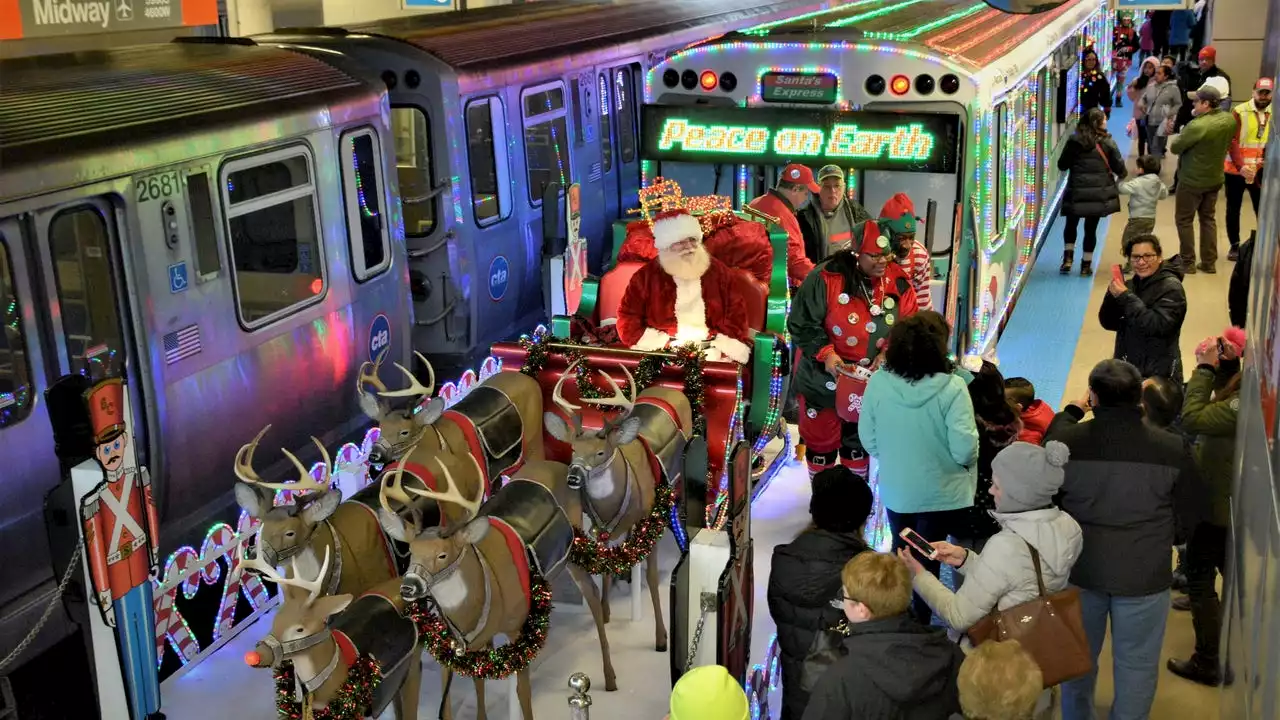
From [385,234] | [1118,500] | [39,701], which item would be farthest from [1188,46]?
[39,701]

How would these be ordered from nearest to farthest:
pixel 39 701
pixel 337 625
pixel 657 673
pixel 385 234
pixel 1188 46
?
pixel 337 625 < pixel 39 701 < pixel 657 673 < pixel 385 234 < pixel 1188 46

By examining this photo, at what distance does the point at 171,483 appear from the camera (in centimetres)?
614

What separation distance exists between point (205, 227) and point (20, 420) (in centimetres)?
148

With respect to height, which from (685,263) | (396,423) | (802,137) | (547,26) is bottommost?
(396,423)

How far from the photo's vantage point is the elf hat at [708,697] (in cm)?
365

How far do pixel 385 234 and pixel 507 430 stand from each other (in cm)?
235

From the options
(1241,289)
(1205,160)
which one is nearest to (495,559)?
(1241,289)

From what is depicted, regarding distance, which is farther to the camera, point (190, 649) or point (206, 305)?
point (206, 305)

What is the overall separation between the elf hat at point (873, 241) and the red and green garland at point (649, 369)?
0.98 meters

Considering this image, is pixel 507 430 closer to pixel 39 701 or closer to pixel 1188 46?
pixel 39 701

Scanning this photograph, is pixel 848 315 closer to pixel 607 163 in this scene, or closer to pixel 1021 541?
pixel 1021 541

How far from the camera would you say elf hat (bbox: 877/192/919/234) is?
657 cm

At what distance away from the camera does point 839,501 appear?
4480mm

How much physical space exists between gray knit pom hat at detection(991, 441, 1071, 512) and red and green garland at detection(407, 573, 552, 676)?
174 centimetres
